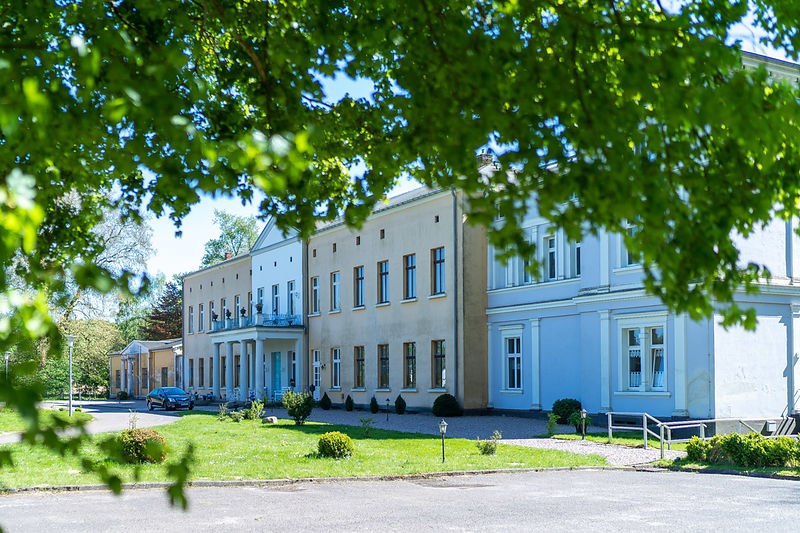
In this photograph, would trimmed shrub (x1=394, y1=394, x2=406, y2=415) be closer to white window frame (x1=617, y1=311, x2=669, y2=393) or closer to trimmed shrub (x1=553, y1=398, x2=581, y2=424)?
trimmed shrub (x1=553, y1=398, x2=581, y2=424)

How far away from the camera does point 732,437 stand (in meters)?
19.8

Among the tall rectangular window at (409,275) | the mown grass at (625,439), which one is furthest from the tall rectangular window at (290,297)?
the mown grass at (625,439)

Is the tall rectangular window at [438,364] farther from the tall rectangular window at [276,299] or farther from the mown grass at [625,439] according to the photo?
the tall rectangular window at [276,299]

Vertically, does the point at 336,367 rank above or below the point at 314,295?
below

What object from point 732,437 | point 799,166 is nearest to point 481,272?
point 732,437

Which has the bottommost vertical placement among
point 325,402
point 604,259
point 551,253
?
point 325,402

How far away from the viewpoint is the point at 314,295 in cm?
4862

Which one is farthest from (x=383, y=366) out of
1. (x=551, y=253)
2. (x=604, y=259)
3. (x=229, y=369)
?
(x=229, y=369)

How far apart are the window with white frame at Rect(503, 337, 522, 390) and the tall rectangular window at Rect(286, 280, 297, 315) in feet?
56.6

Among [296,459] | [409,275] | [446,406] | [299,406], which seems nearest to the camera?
[296,459]

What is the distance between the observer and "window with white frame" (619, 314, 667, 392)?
28.1m

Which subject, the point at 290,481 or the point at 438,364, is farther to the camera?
the point at 438,364

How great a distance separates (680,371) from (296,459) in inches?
488

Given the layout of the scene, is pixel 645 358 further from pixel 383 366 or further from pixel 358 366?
pixel 358 366
